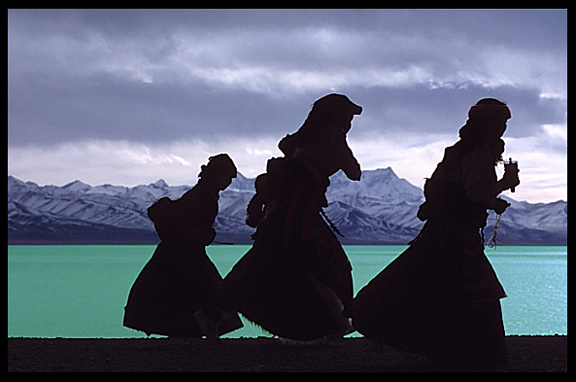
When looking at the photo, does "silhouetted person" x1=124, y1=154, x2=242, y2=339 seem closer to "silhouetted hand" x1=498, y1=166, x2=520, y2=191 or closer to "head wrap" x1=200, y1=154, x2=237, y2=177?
"head wrap" x1=200, y1=154, x2=237, y2=177

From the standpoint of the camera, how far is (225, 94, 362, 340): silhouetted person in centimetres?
672

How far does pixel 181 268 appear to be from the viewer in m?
7.84

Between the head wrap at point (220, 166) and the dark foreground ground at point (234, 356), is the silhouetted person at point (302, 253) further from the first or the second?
the head wrap at point (220, 166)

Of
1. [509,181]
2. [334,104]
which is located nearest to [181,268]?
[334,104]

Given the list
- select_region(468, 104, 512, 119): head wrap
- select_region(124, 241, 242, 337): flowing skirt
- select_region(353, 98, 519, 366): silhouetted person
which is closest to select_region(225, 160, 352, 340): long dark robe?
select_region(353, 98, 519, 366): silhouetted person

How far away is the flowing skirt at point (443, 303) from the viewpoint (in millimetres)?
6004

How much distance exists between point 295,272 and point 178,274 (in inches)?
63.8

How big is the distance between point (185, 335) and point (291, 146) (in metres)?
2.33

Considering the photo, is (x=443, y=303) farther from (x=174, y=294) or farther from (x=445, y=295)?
(x=174, y=294)

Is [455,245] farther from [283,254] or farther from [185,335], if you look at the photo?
[185,335]

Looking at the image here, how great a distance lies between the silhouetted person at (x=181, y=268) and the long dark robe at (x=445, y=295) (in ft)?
7.13

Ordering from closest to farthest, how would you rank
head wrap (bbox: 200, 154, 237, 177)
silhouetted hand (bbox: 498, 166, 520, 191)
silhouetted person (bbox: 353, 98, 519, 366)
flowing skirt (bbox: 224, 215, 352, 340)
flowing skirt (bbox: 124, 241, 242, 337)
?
silhouetted person (bbox: 353, 98, 519, 366) < silhouetted hand (bbox: 498, 166, 520, 191) < flowing skirt (bbox: 224, 215, 352, 340) < flowing skirt (bbox: 124, 241, 242, 337) < head wrap (bbox: 200, 154, 237, 177)
